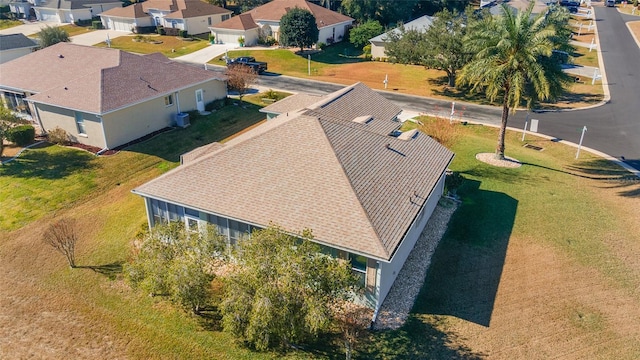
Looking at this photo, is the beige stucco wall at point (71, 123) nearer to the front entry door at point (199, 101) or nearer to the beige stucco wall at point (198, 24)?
the front entry door at point (199, 101)

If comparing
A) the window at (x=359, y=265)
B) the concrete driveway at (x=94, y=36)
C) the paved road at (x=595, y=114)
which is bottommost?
the paved road at (x=595, y=114)

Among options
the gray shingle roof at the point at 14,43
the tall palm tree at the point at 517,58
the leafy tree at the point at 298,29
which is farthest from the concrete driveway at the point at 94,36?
the tall palm tree at the point at 517,58

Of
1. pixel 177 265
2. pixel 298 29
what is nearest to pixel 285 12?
pixel 298 29

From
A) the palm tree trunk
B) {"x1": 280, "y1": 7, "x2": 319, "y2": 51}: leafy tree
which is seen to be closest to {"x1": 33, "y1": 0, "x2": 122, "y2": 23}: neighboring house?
{"x1": 280, "y1": 7, "x2": 319, "y2": 51}: leafy tree

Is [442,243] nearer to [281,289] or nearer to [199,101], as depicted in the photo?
[281,289]

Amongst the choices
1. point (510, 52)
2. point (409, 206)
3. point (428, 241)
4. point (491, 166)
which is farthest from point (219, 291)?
point (510, 52)

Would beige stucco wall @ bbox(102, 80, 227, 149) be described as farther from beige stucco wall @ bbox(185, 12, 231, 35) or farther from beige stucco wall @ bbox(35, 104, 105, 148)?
beige stucco wall @ bbox(185, 12, 231, 35)

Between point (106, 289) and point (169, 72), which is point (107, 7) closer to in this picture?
point (169, 72)

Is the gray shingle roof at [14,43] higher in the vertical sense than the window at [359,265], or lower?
higher
